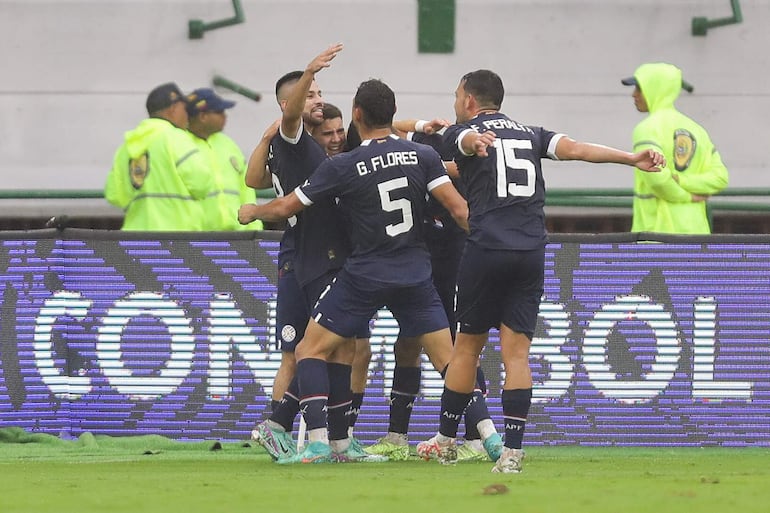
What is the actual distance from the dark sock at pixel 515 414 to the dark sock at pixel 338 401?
1197 mm

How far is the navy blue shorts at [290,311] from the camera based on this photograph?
9.57 meters

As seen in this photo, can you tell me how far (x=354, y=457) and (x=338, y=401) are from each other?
325 millimetres

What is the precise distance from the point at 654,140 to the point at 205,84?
3936 millimetres

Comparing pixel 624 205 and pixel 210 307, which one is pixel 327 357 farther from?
pixel 624 205

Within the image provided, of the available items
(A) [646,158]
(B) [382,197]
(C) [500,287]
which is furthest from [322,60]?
(A) [646,158]

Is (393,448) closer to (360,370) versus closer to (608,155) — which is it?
(360,370)

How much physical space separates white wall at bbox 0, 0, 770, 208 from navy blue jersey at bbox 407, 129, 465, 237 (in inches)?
155

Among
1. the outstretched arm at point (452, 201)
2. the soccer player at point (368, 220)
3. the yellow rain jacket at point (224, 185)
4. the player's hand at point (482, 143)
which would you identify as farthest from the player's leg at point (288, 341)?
the yellow rain jacket at point (224, 185)

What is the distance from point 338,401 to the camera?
30.9ft

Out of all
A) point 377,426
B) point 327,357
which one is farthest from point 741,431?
point 327,357

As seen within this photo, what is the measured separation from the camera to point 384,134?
9.11m

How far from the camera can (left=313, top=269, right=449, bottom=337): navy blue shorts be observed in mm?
9000

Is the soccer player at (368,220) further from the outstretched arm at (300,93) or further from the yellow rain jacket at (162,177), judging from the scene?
the yellow rain jacket at (162,177)

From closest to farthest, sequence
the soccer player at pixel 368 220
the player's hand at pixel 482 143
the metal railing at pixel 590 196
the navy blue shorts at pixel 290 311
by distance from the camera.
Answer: the player's hand at pixel 482 143 → the soccer player at pixel 368 220 → the navy blue shorts at pixel 290 311 → the metal railing at pixel 590 196
